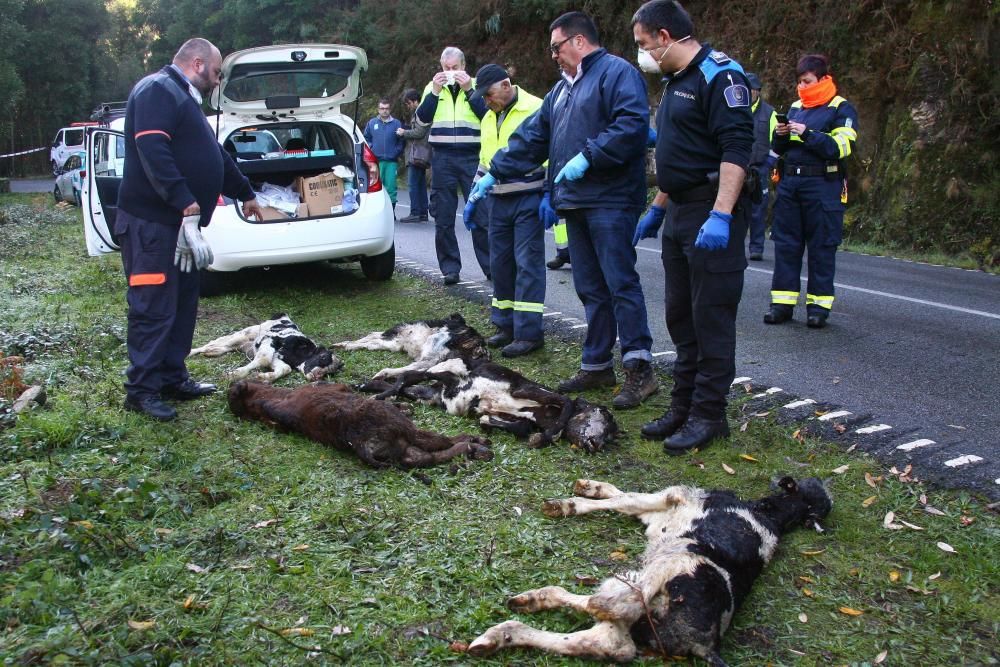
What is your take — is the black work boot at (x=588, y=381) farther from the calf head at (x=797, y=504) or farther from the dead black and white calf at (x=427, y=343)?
the calf head at (x=797, y=504)

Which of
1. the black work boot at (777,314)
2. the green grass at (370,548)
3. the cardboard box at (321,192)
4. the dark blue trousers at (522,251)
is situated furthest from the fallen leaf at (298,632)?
the cardboard box at (321,192)

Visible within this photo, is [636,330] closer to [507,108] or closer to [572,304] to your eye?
[507,108]

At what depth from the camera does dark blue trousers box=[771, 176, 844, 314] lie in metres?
6.86

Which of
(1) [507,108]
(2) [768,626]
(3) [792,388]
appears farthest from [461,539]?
(1) [507,108]

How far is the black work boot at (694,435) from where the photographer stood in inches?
168

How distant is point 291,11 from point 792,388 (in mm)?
32273

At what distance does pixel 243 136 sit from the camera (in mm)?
9359

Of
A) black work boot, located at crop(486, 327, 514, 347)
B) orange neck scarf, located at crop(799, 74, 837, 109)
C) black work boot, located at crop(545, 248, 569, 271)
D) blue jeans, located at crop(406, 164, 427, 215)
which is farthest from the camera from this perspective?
blue jeans, located at crop(406, 164, 427, 215)

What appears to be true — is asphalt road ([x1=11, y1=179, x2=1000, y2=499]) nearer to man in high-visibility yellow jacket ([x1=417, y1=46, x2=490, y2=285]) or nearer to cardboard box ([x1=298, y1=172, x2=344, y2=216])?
man in high-visibility yellow jacket ([x1=417, y1=46, x2=490, y2=285])

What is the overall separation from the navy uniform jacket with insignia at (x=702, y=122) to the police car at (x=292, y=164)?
4.29 meters

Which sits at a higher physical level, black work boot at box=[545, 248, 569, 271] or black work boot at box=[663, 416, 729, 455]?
black work boot at box=[545, 248, 569, 271]

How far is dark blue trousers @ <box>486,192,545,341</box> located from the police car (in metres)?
2.24

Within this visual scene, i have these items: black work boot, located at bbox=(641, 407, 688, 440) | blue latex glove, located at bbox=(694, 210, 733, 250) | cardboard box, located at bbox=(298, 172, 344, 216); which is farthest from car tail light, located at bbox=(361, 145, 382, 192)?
blue latex glove, located at bbox=(694, 210, 733, 250)

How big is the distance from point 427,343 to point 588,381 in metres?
1.22
